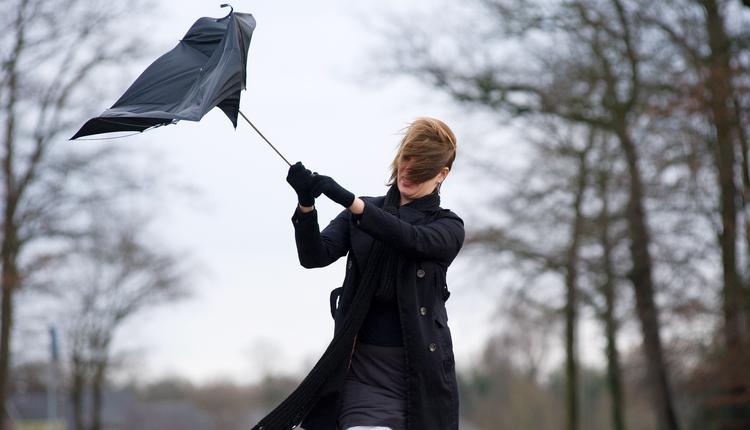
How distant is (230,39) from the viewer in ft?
15.1

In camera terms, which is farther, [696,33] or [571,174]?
[571,174]

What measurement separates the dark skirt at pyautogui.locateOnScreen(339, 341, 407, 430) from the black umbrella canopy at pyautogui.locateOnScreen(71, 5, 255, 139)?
1096 mm

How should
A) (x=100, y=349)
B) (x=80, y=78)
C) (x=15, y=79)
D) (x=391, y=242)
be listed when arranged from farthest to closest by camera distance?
(x=100, y=349) → (x=80, y=78) → (x=15, y=79) → (x=391, y=242)

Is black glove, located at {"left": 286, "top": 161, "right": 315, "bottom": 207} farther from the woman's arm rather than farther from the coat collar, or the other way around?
the coat collar

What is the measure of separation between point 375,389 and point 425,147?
3.28 feet

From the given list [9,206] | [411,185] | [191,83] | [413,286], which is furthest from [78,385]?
[413,286]

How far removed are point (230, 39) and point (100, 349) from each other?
3734 centimetres

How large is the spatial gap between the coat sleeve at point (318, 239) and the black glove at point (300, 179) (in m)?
0.09

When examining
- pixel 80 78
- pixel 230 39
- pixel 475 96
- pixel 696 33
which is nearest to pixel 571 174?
pixel 475 96

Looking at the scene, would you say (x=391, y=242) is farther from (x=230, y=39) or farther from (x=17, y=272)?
(x=17, y=272)

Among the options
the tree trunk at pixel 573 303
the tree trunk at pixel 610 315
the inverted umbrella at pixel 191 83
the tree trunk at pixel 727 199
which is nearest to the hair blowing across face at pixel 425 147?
the inverted umbrella at pixel 191 83

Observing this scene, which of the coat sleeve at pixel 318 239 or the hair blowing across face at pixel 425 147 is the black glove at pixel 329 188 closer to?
the coat sleeve at pixel 318 239

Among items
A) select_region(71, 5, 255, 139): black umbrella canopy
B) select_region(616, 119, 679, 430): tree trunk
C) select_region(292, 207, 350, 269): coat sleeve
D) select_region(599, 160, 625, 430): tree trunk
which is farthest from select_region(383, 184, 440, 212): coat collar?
select_region(599, 160, 625, 430): tree trunk

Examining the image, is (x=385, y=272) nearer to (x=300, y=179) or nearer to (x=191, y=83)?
(x=300, y=179)
